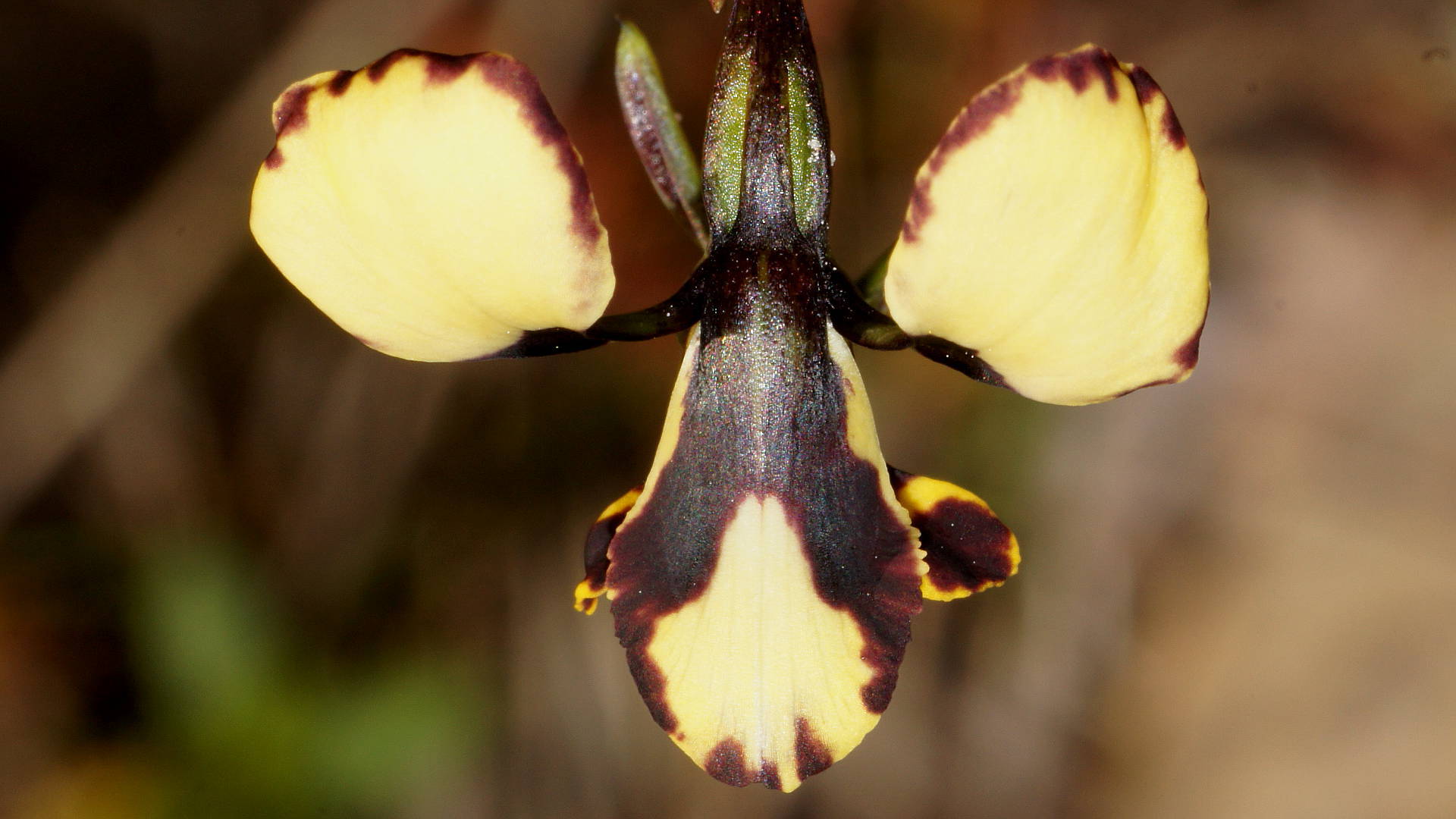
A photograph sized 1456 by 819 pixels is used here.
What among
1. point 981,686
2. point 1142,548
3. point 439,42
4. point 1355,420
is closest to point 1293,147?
point 1355,420

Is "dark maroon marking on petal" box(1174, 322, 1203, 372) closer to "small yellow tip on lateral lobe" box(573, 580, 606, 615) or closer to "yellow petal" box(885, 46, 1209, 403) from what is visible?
"yellow petal" box(885, 46, 1209, 403)

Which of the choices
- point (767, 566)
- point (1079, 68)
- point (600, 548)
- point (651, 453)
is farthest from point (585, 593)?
point (651, 453)

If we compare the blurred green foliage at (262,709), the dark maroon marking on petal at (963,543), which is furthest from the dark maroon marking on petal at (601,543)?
the blurred green foliage at (262,709)

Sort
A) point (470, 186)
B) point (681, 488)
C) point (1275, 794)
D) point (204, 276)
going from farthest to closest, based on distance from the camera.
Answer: point (1275, 794) < point (204, 276) < point (681, 488) < point (470, 186)

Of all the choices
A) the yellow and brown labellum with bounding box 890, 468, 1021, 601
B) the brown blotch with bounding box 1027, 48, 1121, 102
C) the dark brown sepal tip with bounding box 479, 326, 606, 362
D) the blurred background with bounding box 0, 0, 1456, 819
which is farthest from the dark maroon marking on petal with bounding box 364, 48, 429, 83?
the blurred background with bounding box 0, 0, 1456, 819

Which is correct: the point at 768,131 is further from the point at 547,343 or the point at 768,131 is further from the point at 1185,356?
the point at 1185,356

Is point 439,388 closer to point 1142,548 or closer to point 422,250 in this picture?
point 1142,548
